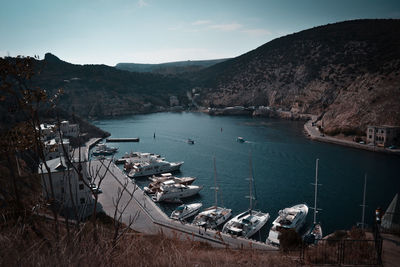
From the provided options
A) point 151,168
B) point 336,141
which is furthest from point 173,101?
point 151,168

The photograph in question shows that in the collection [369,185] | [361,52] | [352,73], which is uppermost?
[361,52]

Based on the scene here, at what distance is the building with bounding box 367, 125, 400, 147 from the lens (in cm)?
3262

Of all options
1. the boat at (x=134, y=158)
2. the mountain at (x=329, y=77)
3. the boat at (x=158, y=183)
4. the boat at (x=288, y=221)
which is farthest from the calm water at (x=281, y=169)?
the mountain at (x=329, y=77)

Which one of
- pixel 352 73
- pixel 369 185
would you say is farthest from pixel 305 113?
pixel 369 185

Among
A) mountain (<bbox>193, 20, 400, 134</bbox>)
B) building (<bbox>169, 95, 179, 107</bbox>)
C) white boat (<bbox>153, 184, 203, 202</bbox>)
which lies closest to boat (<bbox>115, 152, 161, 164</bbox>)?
white boat (<bbox>153, 184, 203, 202</bbox>)

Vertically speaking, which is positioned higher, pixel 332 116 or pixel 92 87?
pixel 92 87

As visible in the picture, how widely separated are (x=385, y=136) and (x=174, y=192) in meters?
24.8

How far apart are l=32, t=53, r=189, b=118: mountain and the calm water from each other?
3081 cm

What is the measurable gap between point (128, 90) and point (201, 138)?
2097 inches

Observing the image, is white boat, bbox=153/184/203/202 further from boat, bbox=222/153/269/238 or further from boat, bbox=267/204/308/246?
boat, bbox=267/204/308/246

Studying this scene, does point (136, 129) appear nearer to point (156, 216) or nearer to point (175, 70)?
point (156, 216)

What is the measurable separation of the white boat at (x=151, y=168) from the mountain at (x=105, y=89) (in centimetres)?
4347

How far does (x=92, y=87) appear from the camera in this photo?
83688 mm

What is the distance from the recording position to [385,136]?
32.7 metres
